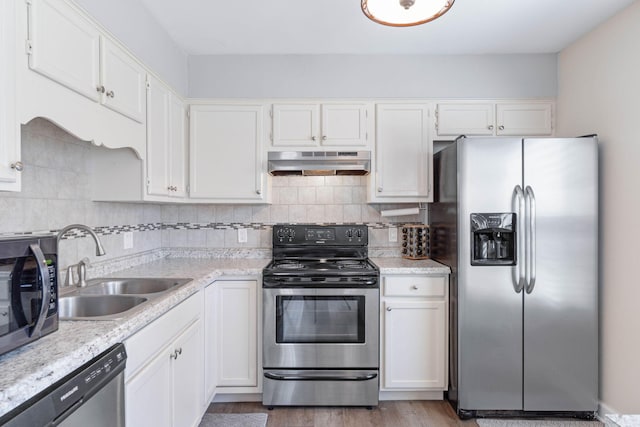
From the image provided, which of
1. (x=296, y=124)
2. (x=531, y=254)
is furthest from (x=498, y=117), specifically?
(x=296, y=124)

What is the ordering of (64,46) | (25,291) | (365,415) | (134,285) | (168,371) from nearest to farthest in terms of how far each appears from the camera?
1. (25,291)
2. (64,46)
3. (168,371)
4. (134,285)
5. (365,415)

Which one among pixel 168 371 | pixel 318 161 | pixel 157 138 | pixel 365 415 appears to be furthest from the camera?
pixel 318 161

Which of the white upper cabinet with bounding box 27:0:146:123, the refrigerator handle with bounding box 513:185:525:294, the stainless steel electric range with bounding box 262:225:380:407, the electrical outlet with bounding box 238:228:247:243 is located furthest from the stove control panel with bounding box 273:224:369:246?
the white upper cabinet with bounding box 27:0:146:123

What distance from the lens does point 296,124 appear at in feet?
9.00

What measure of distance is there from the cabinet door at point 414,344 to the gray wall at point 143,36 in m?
2.17

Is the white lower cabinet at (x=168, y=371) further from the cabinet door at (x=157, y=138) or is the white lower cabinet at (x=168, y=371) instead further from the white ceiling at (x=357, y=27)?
the white ceiling at (x=357, y=27)

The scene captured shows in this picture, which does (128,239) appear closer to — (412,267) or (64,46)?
(64,46)

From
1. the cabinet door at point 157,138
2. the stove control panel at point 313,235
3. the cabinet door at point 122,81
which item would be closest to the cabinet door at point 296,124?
the stove control panel at point 313,235

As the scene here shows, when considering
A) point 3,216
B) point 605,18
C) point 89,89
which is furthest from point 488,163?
point 3,216

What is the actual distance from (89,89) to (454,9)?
2.04 metres

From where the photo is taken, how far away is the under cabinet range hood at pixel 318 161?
2.64 m

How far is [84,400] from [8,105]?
0.91 meters

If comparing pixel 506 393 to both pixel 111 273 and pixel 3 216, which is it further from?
pixel 3 216

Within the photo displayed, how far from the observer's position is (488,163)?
7.44 ft
